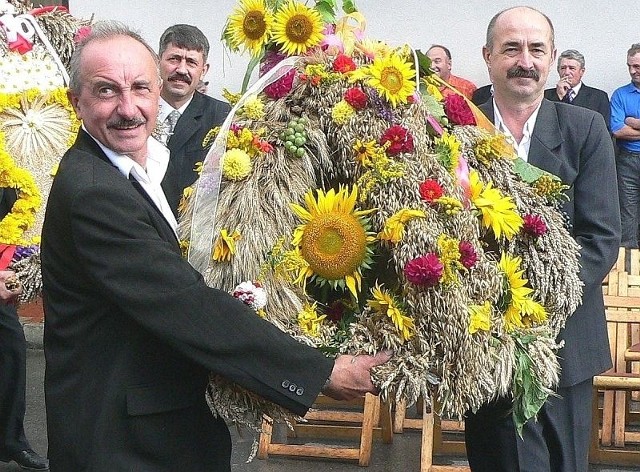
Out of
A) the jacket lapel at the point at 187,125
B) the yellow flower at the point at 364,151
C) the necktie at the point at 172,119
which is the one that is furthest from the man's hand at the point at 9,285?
the yellow flower at the point at 364,151

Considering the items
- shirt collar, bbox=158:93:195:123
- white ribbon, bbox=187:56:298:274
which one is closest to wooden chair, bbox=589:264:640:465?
shirt collar, bbox=158:93:195:123

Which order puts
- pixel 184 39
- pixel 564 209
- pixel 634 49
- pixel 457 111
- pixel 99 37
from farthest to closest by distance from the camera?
pixel 634 49 → pixel 184 39 → pixel 564 209 → pixel 457 111 → pixel 99 37

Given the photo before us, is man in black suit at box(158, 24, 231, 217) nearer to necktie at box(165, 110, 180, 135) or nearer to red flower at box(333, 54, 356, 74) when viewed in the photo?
necktie at box(165, 110, 180, 135)

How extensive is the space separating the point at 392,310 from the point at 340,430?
11.3 ft

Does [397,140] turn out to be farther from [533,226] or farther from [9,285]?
[9,285]

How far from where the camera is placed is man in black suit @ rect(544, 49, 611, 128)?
8148 mm

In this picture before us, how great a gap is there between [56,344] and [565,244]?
138 cm

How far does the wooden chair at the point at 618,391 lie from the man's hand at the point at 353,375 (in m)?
3.09

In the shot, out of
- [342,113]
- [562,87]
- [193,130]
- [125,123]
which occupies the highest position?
[562,87]

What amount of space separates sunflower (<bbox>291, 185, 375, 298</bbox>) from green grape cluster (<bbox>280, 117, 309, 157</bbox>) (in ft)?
0.39

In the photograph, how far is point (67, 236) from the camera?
7.41ft

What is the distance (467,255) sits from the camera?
242 cm

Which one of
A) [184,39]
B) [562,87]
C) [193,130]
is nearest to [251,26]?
[193,130]

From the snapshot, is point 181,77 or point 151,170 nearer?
point 151,170
